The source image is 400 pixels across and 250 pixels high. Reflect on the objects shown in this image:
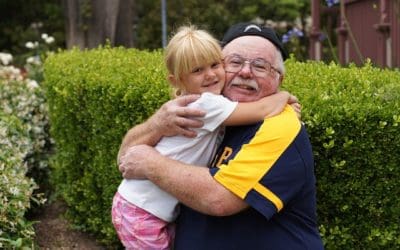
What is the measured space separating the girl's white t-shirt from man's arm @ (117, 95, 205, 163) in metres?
0.02

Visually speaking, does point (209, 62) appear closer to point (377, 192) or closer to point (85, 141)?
point (377, 192)

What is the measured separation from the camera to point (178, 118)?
2719 millimetres

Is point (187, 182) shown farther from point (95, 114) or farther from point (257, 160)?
point (95, 114)

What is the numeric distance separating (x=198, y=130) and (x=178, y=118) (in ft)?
0.28

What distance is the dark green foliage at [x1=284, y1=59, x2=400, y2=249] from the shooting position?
3.49 m

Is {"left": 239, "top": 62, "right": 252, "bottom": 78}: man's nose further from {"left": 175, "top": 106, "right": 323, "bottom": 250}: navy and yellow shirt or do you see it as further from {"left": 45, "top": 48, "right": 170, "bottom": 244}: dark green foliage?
{"left": 45, "top": 48, "right": 170, "bottom": 244}: dark green foliage

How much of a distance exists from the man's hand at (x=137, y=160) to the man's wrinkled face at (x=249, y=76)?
1.18 ft

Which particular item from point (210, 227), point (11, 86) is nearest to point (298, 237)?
point (210, 227)

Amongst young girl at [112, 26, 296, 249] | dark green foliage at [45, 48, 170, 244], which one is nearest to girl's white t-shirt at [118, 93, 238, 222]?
young girl at [112, 26, 296, 249]

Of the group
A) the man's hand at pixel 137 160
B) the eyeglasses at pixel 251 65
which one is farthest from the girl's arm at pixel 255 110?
the man's hand at pixel 137 160

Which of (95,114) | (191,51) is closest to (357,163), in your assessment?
(191,51)

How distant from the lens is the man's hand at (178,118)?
2693mm

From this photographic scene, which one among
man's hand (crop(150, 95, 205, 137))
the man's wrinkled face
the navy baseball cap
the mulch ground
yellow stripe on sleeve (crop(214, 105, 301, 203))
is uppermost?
the navy baseball cap

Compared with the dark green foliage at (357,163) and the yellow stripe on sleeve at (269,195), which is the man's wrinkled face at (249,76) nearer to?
the yellow stripe on sleeve at (269,195)
